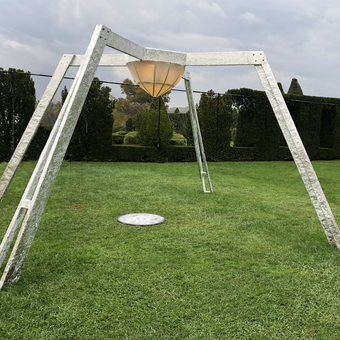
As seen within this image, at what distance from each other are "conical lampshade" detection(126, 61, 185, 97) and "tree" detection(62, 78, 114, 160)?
8496 millimetres

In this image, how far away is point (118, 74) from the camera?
18266 mm

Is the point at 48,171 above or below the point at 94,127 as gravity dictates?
below

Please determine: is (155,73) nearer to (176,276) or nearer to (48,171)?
(48,171)

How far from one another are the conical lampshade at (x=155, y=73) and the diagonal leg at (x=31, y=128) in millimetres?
846

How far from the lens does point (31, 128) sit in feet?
12.7

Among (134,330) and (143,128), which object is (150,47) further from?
(143,128)

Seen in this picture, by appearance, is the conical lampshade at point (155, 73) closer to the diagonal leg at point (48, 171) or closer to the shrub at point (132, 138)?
the diagonal leg at point (48, 171)

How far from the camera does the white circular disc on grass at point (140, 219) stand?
14.3ft

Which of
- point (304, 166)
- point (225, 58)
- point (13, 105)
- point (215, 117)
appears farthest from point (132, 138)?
point (304, 166)

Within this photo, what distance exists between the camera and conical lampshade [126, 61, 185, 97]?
4.10 metres

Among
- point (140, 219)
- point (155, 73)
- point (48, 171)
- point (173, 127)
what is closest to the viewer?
point (48, 171)

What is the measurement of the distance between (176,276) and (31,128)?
2457mm

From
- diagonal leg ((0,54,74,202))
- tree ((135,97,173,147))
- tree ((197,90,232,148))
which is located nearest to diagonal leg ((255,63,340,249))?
diagonal leg ((0,54,74,202))

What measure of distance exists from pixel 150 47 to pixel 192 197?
304 centimetres
